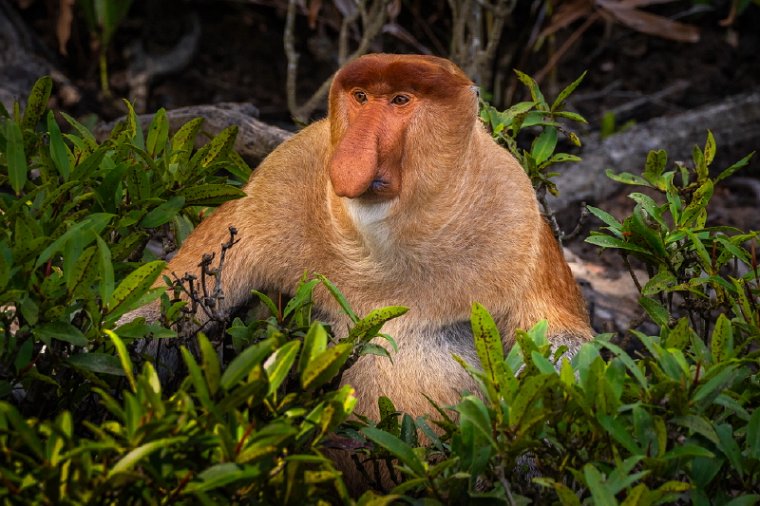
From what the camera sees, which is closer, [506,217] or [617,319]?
[506,217]

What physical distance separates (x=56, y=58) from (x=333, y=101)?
4.42m

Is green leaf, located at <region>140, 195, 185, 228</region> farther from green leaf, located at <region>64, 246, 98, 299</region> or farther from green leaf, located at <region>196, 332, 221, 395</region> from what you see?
green leaf, located at <region>196, 332, 221, 395</region>

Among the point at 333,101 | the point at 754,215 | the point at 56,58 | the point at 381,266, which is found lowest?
the point at 754,215

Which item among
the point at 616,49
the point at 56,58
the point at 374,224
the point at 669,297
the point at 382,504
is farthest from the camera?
the point at 616,49

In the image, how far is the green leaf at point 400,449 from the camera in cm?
227

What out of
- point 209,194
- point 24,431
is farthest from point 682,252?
point 24,431

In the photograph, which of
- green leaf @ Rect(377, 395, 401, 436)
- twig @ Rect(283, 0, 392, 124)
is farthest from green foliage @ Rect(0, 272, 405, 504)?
twig @ Rect(283, 0, 392, 124)

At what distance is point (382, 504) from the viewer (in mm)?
2164

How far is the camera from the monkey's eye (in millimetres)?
2904

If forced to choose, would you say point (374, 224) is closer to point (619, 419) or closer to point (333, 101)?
point (333, 101)

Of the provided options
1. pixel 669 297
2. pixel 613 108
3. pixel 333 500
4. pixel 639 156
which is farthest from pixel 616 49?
pixel 333 500

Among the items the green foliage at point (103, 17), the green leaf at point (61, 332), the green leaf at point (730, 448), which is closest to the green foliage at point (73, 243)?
the green leaf at point (61, 332)

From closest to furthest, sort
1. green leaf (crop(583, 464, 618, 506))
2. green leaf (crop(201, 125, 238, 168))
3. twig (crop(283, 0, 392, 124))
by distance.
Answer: green leaf (crop(583, 464, 618, 506)), green leaf (crop(201, 125, 238, 168)), twig (crop(283, 0, 392, 124))

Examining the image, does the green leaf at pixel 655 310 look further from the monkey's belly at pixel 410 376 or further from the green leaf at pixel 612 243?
the monkey's belly at pixel 410 376
